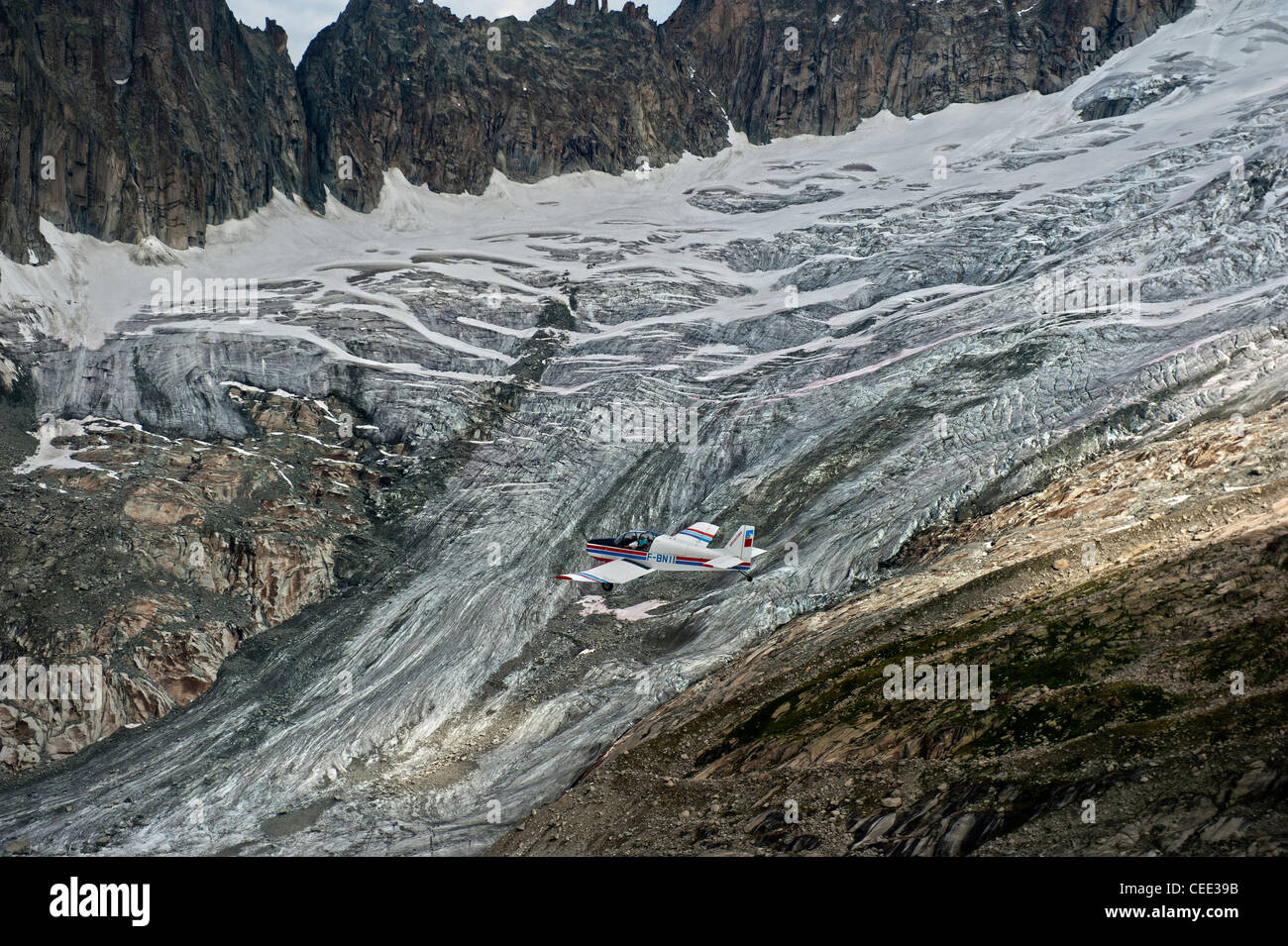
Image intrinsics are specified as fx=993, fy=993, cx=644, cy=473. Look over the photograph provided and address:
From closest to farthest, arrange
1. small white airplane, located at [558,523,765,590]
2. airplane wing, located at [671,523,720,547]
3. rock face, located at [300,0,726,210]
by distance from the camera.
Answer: small white airplane, located at [558,523,765,590]
airplane wing, located at [671,523,720,547]
rock face, located at [300,0,726,210]

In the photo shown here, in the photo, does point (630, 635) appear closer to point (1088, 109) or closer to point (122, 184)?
point (122, 184)

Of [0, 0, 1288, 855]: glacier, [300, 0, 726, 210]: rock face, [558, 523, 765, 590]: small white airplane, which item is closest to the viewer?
[0, 0, 1288, 855]: glacier

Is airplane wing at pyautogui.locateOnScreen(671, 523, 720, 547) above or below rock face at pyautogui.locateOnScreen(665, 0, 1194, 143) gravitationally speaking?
below

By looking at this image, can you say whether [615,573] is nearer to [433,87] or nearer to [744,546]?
[744,546]

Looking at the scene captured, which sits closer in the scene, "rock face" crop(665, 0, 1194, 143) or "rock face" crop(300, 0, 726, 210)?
"rock face" crop(300, 0, 726, 210)

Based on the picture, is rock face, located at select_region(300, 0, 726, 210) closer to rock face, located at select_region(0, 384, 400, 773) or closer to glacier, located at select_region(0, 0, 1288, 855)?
glacier, located at select_region(0, 0, 1288, 855)

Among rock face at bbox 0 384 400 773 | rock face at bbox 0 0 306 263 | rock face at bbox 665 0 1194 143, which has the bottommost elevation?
rock face at bbox 0 384 400 773

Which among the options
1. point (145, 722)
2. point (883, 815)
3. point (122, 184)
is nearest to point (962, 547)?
point (883, 815)

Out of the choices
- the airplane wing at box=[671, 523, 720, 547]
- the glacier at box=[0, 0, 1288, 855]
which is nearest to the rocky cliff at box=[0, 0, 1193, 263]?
the glacier at box=[0, 0, 1288, 855]
